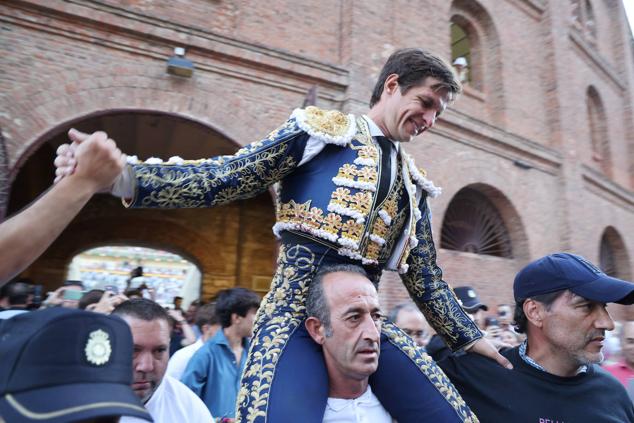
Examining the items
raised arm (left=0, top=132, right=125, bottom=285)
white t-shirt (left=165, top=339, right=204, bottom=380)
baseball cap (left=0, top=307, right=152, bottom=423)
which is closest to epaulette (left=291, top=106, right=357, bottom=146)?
raised arm (left=0, top=132, right=125, bottom=285)

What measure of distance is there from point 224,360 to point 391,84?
269 centimetres

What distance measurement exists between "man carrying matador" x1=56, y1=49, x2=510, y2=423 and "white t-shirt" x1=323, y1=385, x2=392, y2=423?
1.4 inches

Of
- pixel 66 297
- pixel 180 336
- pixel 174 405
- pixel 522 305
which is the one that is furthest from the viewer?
pixel 180 336

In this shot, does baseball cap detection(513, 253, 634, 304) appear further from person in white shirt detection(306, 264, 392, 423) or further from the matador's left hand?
person in white shirt detection(306, 264, 392, 423)

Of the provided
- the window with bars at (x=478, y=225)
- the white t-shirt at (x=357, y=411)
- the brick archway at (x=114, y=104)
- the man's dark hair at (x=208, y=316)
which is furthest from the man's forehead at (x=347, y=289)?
the window with bars at (x=478, y=225)

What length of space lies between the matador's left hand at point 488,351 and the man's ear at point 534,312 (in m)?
0.22

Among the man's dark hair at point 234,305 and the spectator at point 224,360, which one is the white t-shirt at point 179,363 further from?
the man's dark hair at point 234,305

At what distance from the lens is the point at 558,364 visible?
7.03ft

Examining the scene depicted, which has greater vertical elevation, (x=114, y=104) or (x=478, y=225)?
(x=114, y=104)

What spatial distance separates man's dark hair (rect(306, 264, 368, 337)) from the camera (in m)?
1.71

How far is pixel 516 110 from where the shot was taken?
11.1m

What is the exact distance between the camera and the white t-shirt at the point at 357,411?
1717mm

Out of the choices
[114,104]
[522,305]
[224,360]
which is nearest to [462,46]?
[114,104]

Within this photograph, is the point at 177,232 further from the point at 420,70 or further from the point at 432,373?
the point at 432,373
